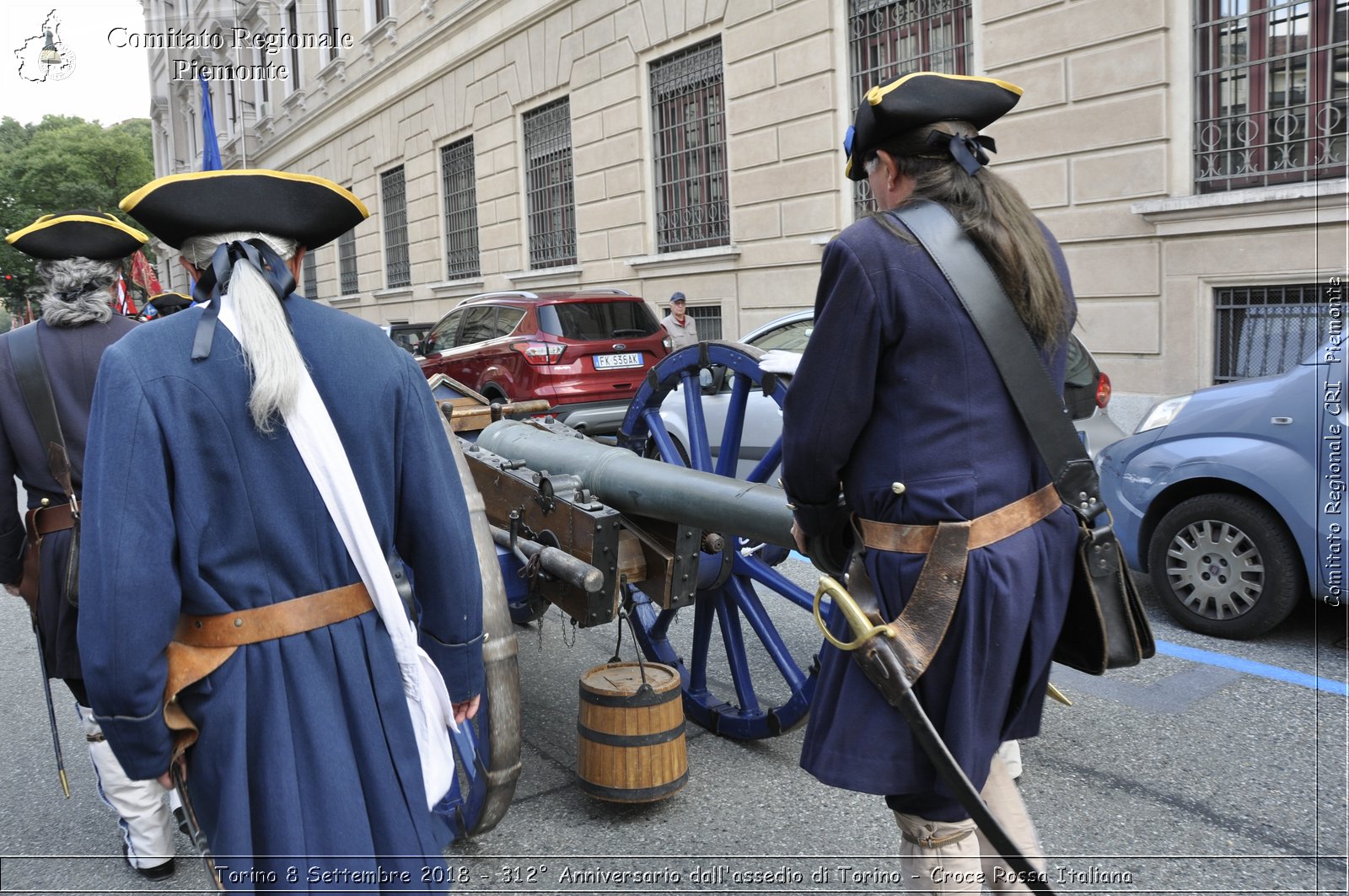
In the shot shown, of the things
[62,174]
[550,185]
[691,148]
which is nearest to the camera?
[691,148]

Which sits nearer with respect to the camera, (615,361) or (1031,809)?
(1031,809)

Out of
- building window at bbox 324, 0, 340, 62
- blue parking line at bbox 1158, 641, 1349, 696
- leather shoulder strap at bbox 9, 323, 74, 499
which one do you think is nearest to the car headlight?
blue parking line at bbox 1158, 641, 1349, 696

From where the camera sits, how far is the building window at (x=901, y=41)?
34.7 ft

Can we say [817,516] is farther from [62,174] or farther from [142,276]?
[62,174]

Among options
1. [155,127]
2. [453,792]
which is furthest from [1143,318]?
[155,127]

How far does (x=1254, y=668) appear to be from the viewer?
14.7ft

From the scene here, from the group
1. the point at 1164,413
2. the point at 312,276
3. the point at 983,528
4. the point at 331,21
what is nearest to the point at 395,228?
the point at 331,21

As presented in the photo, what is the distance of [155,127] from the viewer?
166ft

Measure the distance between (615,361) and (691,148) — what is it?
4902mm

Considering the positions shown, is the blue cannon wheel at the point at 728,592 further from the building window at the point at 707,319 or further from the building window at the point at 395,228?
the building window at the point at 395,228

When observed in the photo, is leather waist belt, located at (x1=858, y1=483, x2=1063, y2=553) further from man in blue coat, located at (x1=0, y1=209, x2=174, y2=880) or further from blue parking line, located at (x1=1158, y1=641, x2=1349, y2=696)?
blue parking line, located at (x1=1158, y1=641, x2=1349, y2=696)

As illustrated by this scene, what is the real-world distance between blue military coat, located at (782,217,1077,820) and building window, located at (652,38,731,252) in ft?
39.0

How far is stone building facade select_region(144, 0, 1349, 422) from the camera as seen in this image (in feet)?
27.2

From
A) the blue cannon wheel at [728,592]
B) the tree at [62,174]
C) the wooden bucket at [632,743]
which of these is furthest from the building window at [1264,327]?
the tree at [62,174]
